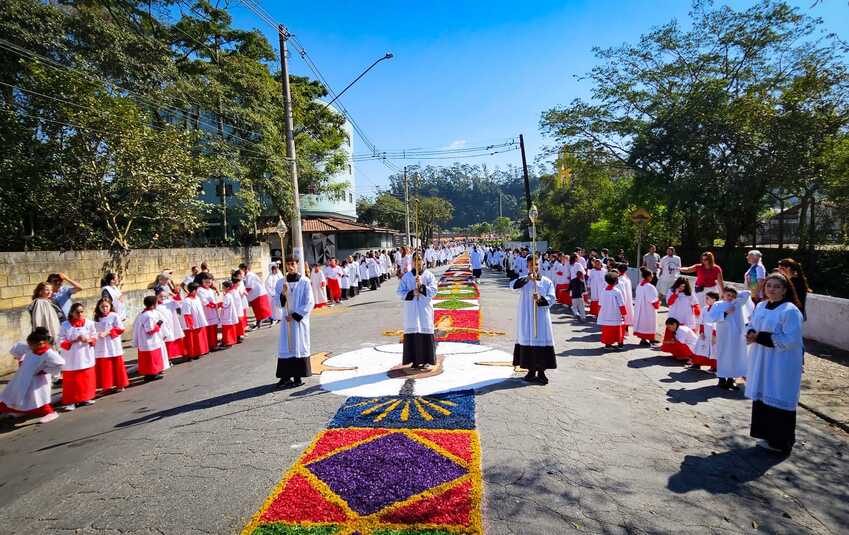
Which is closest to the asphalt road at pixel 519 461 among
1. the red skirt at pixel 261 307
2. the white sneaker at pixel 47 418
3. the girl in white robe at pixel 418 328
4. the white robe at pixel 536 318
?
the white sneaker at pixel 47 418

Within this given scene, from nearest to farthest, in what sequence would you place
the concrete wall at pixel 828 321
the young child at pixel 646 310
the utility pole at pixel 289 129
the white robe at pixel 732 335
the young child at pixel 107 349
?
the white robe at pixel 732 335 → the young child at pixel 107 349 → the concrete wall at pixel 828 321 → the young child at pixel 646 310 → the utility pole at pixel 289 129

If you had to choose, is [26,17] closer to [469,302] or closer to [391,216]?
[469,302]

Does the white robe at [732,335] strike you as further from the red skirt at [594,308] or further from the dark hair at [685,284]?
the red skirt at [594,308]

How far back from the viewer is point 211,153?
1614 cm

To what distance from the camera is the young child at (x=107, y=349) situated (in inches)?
283

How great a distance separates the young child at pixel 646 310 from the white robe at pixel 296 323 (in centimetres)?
654

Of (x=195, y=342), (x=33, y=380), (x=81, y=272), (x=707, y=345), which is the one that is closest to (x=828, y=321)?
(x=707, y=345)

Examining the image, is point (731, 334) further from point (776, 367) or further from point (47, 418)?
point (47, 418)

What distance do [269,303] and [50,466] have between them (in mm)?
8670

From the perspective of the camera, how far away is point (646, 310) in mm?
9180

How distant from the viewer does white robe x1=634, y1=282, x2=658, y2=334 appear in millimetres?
9133

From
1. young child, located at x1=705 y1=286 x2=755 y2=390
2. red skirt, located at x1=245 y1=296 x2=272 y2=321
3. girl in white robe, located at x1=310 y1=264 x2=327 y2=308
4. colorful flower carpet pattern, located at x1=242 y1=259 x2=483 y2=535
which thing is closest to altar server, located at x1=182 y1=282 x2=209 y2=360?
red skirt, located at x1=245 y1=296 x2=272 y2=321

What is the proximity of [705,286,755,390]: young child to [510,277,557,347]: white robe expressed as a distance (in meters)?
2.32

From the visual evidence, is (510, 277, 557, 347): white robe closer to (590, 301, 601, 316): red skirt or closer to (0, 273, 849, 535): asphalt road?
(0, 273, 849, 535): asphalt road
